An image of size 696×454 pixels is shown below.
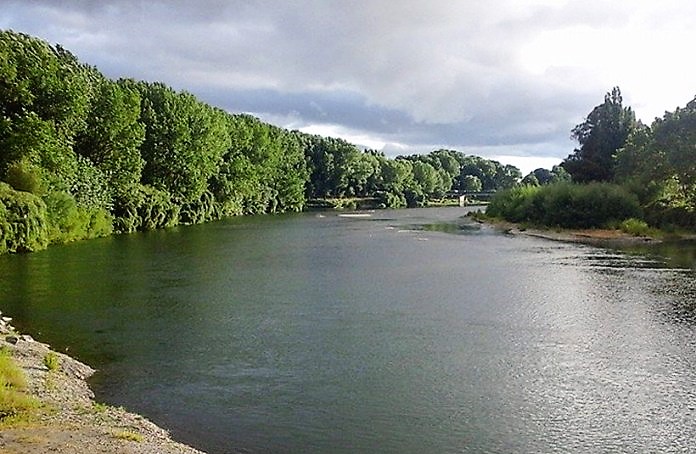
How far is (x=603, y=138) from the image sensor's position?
8456 cm

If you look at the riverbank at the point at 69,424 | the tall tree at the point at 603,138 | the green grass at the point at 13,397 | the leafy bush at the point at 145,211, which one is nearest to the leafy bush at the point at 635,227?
the tall tree at the point at 603,138

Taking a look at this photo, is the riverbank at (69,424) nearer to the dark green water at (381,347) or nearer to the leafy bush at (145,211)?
the dark green water at (381,347)

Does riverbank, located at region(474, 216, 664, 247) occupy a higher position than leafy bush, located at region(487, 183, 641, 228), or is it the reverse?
leafy bush, located at region(487, 183, 641, 228)

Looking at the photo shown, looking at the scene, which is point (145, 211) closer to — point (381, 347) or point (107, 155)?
point (107, 155)

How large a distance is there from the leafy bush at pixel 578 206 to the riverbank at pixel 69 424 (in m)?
60.1

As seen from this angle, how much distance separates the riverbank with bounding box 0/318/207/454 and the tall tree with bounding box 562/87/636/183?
7612 cm

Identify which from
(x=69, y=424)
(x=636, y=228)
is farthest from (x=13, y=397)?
(x=636, y=228)

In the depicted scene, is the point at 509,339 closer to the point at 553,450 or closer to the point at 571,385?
the point at 571,385

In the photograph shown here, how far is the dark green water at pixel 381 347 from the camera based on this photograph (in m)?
15.1

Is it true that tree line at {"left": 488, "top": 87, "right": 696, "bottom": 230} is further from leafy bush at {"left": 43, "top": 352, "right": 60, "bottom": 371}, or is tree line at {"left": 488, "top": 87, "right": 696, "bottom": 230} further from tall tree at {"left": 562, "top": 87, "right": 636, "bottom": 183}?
leafy bush at {"left": 43, "top": 352, "right": 60, "bottom": 371}

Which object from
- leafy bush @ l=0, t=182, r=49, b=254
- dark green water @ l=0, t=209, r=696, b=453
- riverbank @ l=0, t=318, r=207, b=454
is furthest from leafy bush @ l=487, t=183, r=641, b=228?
riverbank @ l=0, t=318, r=207, b=454

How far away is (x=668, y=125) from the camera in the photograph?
2571 inches

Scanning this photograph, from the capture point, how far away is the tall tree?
83812 millimetres

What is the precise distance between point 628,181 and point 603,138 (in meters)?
14.4
